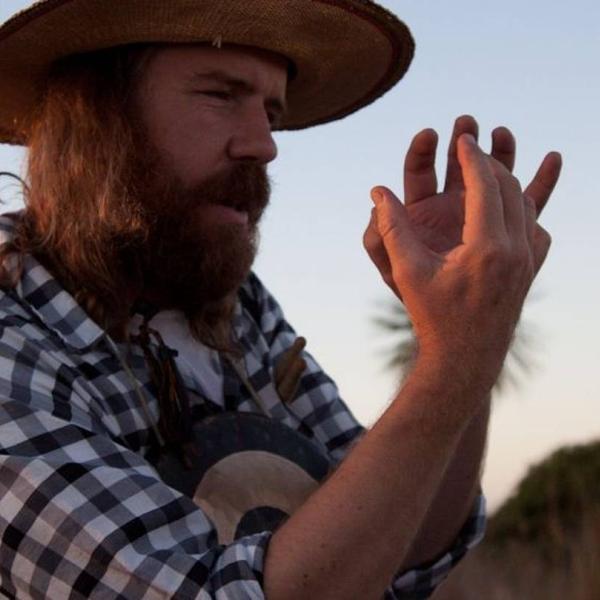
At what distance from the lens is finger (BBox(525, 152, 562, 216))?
116 inches

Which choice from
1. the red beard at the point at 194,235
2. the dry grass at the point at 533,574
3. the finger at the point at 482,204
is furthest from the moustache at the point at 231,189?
the dry grass at the point at 533,574

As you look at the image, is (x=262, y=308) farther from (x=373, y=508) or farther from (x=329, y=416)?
(x=373, y=508)

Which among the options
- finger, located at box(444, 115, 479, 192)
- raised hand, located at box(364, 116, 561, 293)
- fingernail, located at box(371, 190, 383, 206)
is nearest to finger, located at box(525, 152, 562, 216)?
raised hand, located at box(364, 116, 561, 293)

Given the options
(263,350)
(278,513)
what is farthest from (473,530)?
(263,350)

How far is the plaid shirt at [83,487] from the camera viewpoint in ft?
8.12

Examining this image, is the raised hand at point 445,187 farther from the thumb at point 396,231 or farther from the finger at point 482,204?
the finger at point 482,204

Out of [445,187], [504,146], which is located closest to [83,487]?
[445,187]

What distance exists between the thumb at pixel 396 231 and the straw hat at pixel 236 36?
2.84 ft

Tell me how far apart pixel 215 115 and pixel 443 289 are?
102 centimetres

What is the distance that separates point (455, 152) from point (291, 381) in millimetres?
791

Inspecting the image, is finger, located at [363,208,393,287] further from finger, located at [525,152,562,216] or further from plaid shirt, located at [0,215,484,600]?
plaid shirt, located at [0,215,484,600]

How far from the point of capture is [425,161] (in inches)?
118

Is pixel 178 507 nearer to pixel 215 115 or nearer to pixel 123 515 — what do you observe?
pixel 123 515

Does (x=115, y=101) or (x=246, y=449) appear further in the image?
(x=115, y=101)
